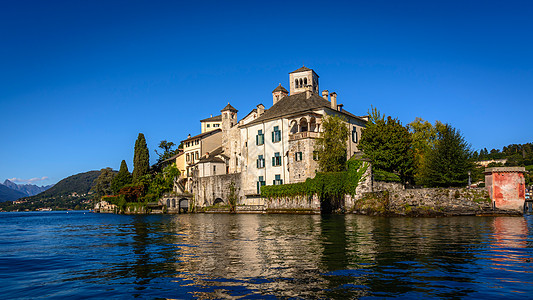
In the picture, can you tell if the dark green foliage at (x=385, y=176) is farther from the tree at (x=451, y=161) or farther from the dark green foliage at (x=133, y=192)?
the dark green foliage at (x=133, y=192)

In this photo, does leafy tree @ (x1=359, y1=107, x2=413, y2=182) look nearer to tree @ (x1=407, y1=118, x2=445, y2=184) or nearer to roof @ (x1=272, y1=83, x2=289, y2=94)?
tree @ (x1=407, y1=118, x2=445, y2=184)

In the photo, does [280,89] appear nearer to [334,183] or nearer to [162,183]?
[162,183]

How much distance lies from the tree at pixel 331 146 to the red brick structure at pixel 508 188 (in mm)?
17506

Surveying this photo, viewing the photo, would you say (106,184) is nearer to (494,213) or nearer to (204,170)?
(204,170)

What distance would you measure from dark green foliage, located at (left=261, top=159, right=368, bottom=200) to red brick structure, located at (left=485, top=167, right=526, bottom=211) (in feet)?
39.8

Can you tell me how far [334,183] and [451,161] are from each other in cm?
1136

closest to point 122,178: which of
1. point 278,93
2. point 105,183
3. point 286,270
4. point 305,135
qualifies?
point 105,183

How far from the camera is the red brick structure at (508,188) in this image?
3084 cm

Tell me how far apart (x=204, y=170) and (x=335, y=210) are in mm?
28184

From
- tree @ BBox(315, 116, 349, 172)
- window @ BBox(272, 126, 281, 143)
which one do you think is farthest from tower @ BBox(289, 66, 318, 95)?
tree @ BBox(315, 116, 349, 172)

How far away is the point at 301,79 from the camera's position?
217 feet

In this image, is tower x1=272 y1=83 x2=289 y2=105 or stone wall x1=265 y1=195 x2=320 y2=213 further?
tower x1=272 y1=83 x2=289 y2=105

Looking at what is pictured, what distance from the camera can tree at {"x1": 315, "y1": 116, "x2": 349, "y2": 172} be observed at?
46062 mm

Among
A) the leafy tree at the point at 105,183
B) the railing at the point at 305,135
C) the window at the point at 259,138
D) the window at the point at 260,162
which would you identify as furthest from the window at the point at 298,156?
the leafy tree at the point at 105,183
